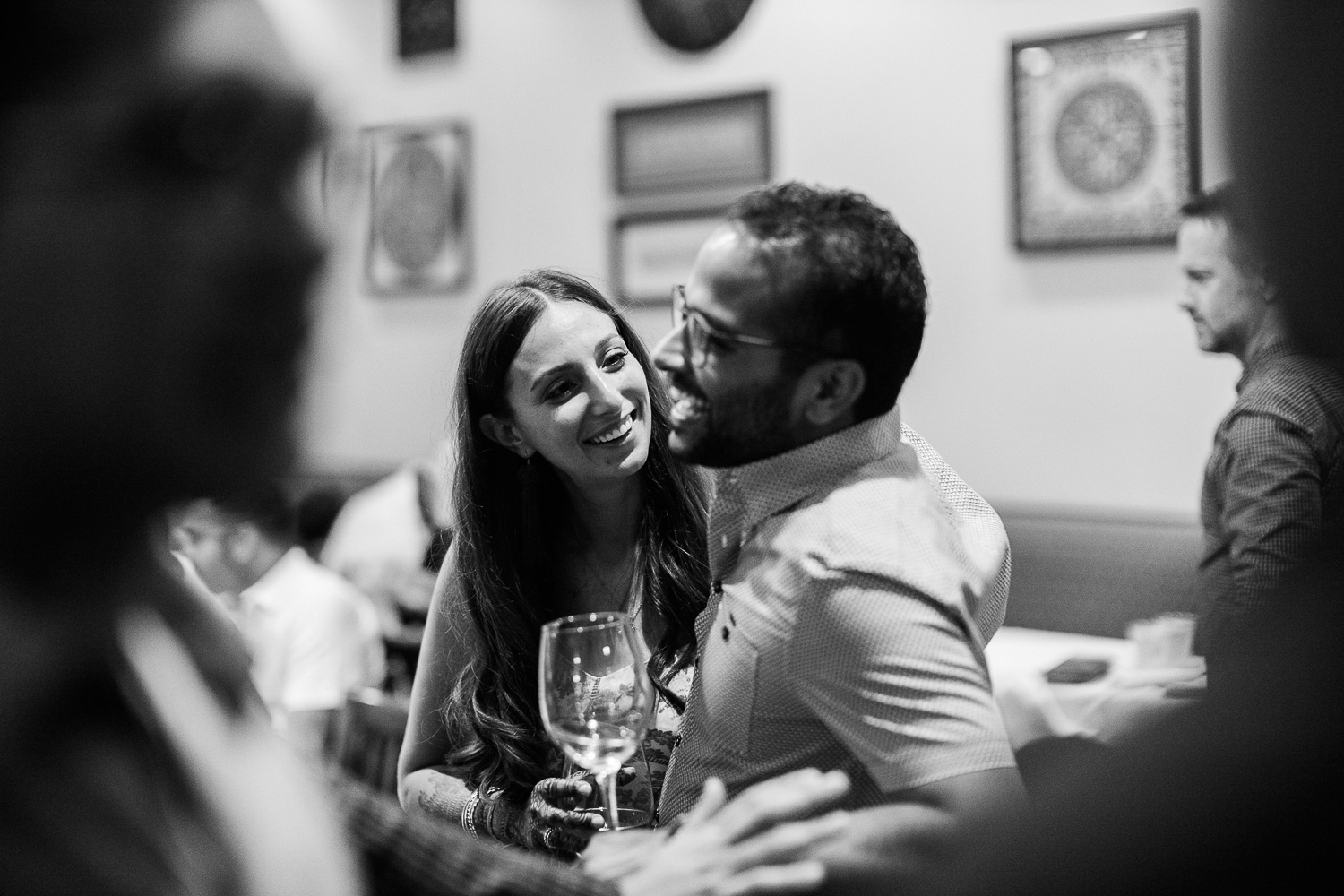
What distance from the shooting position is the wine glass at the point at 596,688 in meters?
1.47

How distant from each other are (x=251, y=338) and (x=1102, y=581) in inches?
141

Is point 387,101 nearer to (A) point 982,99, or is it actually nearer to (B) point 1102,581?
(A) point 982,99

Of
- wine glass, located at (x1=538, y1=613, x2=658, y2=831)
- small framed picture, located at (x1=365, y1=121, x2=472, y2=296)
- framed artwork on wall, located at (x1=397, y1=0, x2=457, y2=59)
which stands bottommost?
wine glass, located at (x1=538, y1=613, x2=658, y2=831)

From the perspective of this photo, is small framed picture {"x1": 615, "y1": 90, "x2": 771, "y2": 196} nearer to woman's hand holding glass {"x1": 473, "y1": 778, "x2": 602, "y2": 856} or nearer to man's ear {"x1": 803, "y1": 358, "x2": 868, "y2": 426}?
woman's hand holding glass {"x1": 473, "y1": 778, "x2": 602, "y2": 856}

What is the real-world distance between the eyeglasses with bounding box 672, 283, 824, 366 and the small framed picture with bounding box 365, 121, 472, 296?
413cm

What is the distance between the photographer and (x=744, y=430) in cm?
144

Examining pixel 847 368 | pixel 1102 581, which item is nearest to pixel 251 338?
pixel 847 368

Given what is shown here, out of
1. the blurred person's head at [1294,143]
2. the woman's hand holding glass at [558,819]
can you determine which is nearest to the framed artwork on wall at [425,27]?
the woman's hand holding glass at [558,819]

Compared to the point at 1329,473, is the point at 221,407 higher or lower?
higher

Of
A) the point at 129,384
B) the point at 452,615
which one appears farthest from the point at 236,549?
the point at 129,384

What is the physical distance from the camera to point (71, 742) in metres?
0.75

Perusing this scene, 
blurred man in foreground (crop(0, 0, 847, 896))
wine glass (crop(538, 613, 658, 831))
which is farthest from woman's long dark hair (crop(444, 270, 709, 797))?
blurred man in foreground (crop(0, 0, 847, 896))

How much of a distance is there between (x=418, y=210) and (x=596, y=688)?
440 centimetres

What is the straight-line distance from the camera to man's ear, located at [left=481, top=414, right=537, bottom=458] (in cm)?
218
